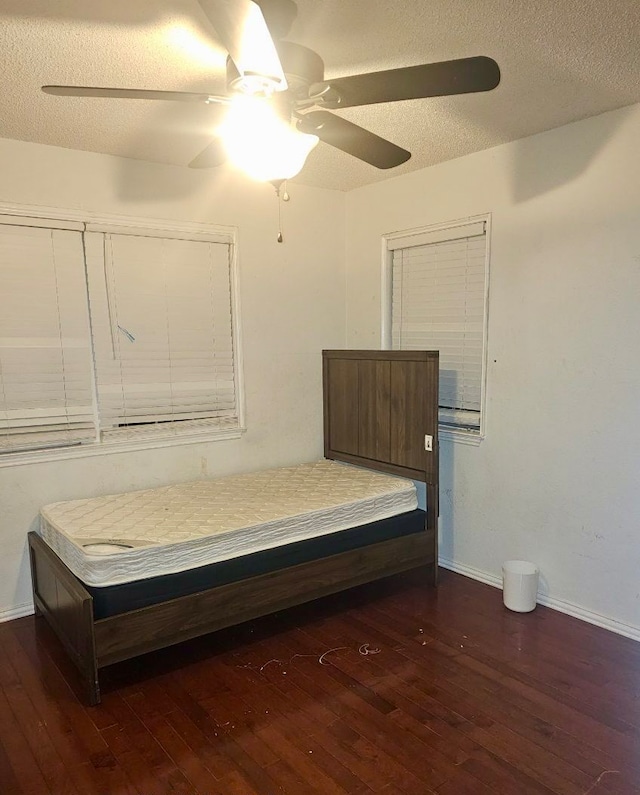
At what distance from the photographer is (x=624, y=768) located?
76.1 inches

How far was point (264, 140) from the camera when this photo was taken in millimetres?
1859

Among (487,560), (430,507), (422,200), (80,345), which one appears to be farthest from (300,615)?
(422,200)

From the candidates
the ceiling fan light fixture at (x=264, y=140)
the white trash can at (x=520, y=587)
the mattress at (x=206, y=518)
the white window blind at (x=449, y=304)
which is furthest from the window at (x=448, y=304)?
the ceiling fan light fixture at (x=264, y=140)

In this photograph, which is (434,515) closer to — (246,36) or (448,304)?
(448,304)

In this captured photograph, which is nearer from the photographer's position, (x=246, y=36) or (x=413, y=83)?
(x=246, y=36)

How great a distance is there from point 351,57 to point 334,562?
2.28 metres

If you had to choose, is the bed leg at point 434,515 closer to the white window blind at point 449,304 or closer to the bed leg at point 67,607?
the white window blind at point 449,304

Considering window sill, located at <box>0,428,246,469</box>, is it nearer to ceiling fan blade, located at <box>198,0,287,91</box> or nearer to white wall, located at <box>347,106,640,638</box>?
white wall, located at <box>347,106,640,638</box>

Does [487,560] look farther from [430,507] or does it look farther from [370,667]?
[370,667]

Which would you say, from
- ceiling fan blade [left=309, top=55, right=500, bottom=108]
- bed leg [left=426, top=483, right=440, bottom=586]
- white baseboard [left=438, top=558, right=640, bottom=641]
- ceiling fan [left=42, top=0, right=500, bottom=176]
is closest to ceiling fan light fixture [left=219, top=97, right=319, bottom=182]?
ceiling fan [left=42, top=0, right=500, bottom=176]

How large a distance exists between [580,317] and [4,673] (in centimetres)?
324

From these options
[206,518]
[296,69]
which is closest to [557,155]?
[296,69]

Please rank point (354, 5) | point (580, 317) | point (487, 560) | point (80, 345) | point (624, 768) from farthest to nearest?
point (487, 560), point (80, 345), point (580, 317), point (624, 768), point (354, 5)

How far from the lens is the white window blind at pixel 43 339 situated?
9.70 feet
